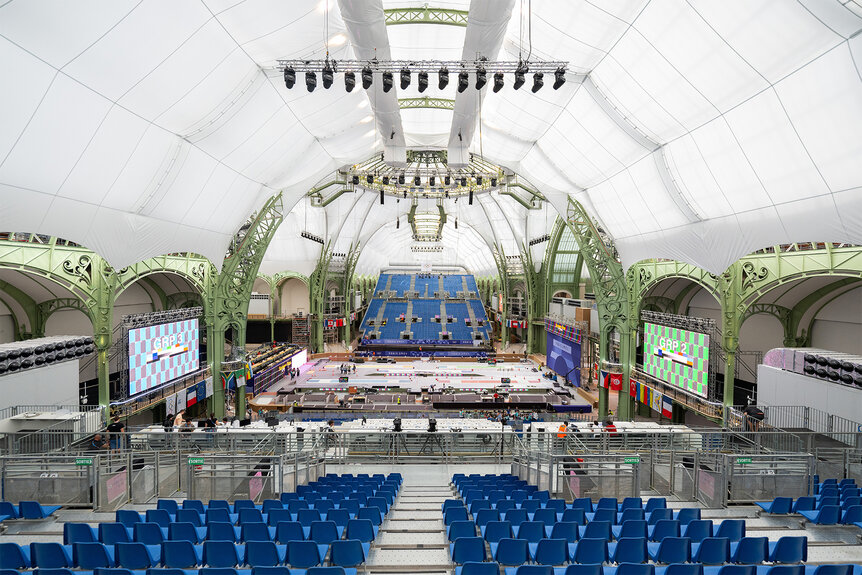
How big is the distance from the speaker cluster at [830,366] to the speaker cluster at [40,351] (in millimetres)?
28800

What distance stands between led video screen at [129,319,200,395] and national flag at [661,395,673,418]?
84.7ft

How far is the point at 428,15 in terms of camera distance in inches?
569

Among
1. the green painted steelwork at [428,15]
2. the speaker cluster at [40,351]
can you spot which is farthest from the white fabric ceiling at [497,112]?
the speaker cluster at [40,351]

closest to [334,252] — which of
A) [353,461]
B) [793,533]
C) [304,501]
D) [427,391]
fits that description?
[427,391]

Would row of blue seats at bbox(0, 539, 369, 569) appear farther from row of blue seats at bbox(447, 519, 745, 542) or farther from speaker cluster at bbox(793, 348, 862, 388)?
speaker cluster at bbox(793, 348, 862, 388)

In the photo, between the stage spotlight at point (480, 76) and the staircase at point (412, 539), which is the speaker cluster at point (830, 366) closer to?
the staircase at point (412, 539)

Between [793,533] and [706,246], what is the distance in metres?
12.2

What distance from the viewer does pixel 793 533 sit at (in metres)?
7.11

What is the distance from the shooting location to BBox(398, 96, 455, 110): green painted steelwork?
22.0 meters

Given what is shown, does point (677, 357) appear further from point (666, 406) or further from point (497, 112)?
point (497, 112)

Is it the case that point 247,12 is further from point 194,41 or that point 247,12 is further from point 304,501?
point 304,501

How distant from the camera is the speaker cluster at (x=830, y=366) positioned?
1438 centimetres

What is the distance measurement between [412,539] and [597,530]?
2.84 m

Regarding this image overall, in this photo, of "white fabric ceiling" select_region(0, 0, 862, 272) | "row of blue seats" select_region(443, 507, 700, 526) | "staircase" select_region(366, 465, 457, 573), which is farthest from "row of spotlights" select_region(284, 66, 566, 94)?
"staircase" select_region(366, 465, 457, 573)
